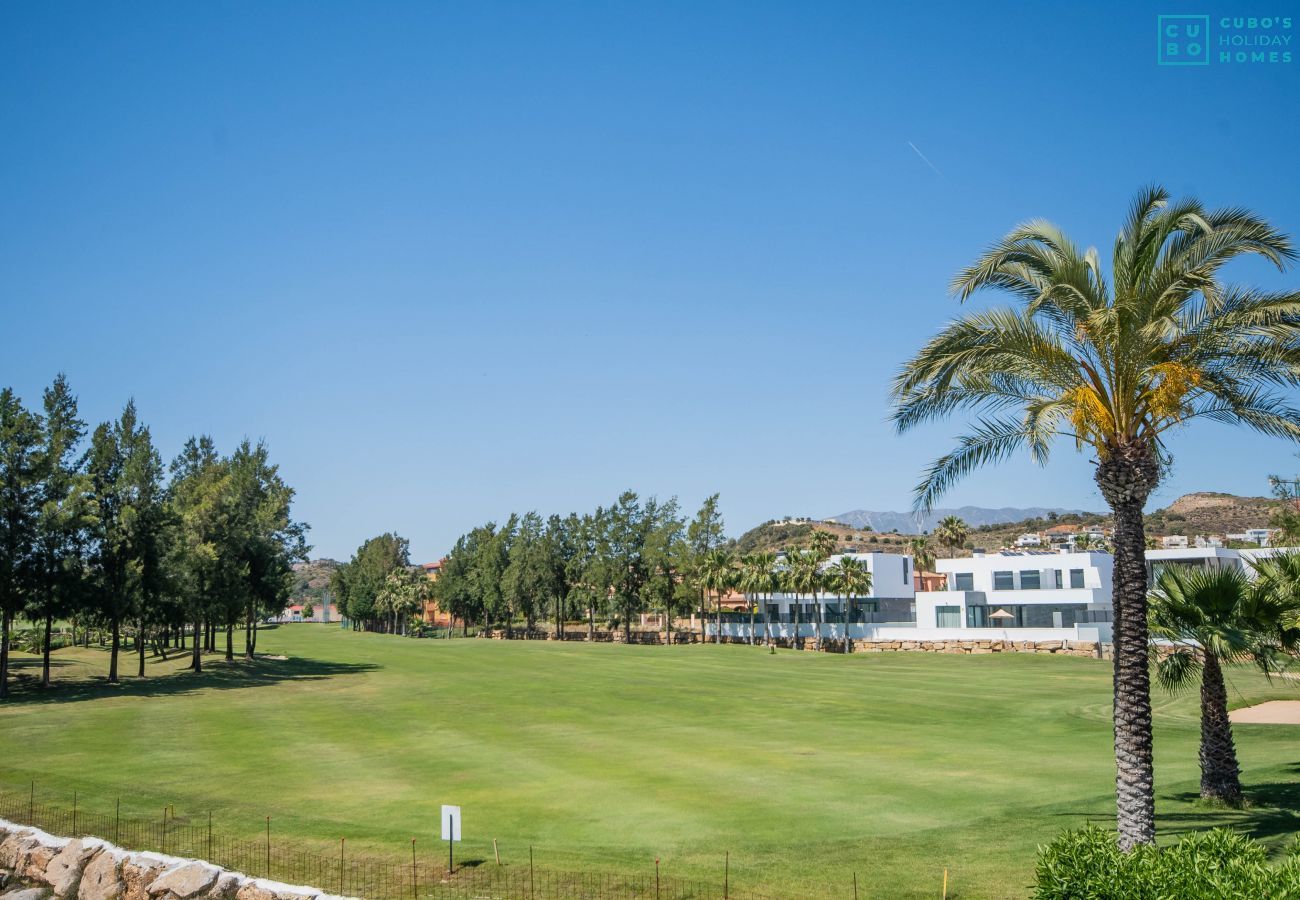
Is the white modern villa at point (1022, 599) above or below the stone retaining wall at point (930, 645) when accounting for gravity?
above

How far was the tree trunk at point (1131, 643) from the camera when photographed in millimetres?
16328

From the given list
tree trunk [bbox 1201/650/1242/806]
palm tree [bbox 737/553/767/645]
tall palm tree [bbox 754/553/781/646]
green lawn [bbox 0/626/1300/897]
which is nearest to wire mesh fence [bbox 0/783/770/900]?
green lawn [bbox 0/626/1300/897]

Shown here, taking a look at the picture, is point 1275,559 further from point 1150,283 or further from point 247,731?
point 247,731

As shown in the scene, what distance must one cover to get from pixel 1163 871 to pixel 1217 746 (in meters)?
13.5

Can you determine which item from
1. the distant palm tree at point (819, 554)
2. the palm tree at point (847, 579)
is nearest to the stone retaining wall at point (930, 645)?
the distant palm tree at point (819, 554)

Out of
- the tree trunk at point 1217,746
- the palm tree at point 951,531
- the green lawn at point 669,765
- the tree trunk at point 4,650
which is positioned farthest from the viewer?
the palm tree at point 951,531

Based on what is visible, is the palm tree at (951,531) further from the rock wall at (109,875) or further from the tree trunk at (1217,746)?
the rock wall at (109,875)

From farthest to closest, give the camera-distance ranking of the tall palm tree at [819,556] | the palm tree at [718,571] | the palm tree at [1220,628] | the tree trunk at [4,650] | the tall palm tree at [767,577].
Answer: the palm tree at [718,571] → the tall palm tree at [767,577] → the tall palm tree at [819,556] → the tree trunk at [4,650] → the palm tree at [1220,628]

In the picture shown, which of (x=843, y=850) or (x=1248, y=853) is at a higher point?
(x=1248, y=853)

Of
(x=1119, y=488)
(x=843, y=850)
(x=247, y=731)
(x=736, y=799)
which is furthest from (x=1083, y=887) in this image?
(x=247, y=731)

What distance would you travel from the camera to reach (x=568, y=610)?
14950cm

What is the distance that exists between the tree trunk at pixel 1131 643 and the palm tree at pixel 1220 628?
17.3 ft

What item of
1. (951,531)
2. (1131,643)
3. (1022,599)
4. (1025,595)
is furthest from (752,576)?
(1131,643)

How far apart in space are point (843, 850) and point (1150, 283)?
42.4ft
